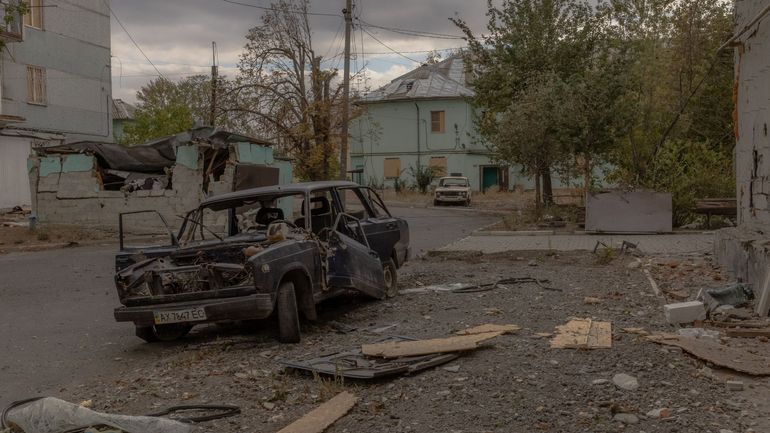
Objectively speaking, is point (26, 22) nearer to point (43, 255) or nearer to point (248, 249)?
point (43, 255)

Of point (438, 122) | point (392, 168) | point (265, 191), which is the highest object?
point (438, 122)

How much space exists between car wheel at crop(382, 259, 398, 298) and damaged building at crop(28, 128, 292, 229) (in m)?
13.9

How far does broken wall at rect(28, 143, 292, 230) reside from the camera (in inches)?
928

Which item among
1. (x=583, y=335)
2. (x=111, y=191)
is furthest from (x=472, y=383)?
(x=111, y=191)

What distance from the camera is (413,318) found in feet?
29.0

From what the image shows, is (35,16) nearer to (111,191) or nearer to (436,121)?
(111,191)

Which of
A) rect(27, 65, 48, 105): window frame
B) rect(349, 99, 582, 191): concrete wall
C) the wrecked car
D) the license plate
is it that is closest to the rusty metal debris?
the wrecked car

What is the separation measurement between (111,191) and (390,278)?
16.1 meters

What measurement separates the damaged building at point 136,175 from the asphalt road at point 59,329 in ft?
20.2

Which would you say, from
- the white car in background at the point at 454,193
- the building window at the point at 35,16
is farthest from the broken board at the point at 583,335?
the white car in background at the point at 454,193

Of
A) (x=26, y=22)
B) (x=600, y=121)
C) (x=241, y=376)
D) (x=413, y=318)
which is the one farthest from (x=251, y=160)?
(x=241, y=376)

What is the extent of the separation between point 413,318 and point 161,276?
2.78 m

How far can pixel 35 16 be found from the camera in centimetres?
3184

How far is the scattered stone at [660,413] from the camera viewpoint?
16.2 ft
